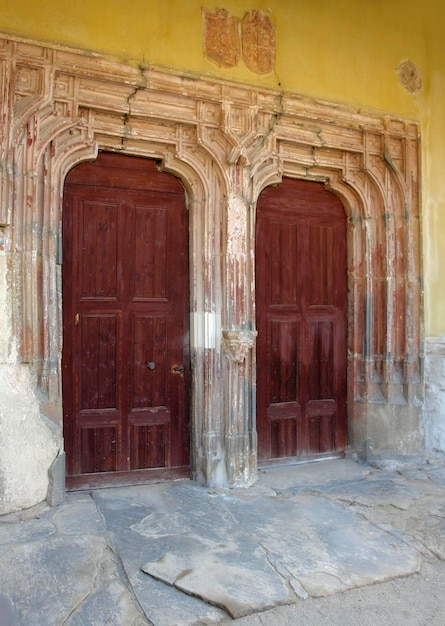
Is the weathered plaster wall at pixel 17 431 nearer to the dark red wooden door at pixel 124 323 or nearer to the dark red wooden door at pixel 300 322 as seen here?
the dark red wooden door at pixel 124 323

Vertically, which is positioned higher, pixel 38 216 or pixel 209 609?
pixel 38 216

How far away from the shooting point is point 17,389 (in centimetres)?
341

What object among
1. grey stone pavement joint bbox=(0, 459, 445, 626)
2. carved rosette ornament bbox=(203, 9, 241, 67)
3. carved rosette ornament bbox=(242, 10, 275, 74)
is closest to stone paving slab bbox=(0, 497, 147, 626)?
grey stone pavement joint bbox=(0, 459, 445, 626)

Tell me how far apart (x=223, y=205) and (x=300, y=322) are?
1.33 meters

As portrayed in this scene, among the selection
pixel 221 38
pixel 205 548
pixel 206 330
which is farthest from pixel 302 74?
pixel 205 548

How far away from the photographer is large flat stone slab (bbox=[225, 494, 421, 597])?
8.86 ft

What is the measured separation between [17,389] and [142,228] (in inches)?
63.2

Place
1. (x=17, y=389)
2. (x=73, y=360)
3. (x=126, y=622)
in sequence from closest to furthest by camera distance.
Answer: (x=126, y=622)
(x=17, y=389)
(x=73, y=360)

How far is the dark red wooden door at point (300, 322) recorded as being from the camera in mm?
4535

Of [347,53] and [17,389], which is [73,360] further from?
[347,53]

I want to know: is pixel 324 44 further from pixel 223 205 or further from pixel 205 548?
pixel 205 548

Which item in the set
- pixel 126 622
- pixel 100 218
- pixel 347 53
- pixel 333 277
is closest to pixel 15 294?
pixel 100 218

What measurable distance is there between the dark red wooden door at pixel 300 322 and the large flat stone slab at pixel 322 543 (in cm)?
92

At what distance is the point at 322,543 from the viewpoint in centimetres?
306
